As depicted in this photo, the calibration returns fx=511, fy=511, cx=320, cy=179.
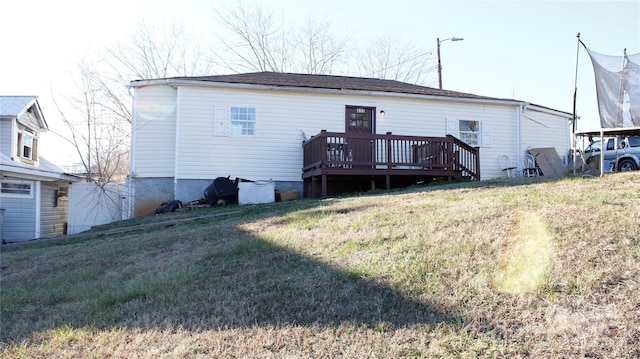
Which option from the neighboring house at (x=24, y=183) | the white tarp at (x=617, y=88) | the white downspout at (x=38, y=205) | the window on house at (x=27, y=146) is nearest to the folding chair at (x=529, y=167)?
the white tarp at (x=617, y=88)

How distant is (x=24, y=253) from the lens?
9.34 m

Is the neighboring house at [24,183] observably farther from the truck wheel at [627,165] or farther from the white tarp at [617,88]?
the truck wheel at [627,165]

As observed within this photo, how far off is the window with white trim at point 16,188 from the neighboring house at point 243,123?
491 centimetres

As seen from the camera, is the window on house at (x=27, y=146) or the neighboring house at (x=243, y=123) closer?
the neighboring house at (x=243, y=123)

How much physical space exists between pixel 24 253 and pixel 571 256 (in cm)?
907

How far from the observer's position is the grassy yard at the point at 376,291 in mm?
3336

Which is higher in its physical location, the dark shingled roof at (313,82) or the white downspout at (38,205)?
the dark shingled roof at (313,82)

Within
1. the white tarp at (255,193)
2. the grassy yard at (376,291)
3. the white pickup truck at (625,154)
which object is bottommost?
the grassy yard at (376,291)

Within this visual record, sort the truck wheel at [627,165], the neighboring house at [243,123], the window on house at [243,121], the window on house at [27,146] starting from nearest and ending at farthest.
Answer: the truck wheel at [627,165], the neighboring house at [243,123], the window on house at [243,121], the window on house at [27,146]

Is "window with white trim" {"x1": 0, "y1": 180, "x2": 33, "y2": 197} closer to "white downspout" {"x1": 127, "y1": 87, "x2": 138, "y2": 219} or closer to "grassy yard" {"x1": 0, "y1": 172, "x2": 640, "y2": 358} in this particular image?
"white downspout" {"x1": 127, "y1": 87, "x2": 138, "y2": 219}

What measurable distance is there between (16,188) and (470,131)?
592 inches

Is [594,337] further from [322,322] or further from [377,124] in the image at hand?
[377,124]

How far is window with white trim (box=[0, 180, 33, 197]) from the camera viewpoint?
16608mm

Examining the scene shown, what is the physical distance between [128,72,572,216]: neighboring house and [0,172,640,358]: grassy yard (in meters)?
7.53
